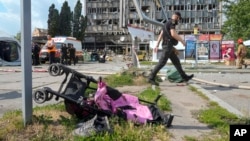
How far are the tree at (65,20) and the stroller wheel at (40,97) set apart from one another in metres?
79.7

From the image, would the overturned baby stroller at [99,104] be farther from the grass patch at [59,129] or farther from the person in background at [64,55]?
the person in background at [64,55]

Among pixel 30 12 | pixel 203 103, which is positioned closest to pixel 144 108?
pixel 30 12

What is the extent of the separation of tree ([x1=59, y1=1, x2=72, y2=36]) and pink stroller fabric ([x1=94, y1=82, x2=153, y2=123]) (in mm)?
79351

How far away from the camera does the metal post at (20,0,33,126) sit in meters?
4.46

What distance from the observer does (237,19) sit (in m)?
48.0

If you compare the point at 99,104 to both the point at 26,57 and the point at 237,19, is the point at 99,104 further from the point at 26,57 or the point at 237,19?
the point at 237,19

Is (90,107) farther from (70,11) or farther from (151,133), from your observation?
(70,11)

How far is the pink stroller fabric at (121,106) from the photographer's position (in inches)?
186

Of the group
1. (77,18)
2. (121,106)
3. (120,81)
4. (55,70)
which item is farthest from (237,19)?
(77,18)

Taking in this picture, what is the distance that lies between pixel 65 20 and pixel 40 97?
81.8m

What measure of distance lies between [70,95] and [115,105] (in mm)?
621

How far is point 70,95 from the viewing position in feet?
15.3

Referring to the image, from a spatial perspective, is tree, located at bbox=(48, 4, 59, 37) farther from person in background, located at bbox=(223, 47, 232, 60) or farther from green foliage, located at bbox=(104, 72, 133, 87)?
green foliage, located at bbox=(104, 72, 133, 87)

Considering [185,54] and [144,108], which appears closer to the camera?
[144,108]
